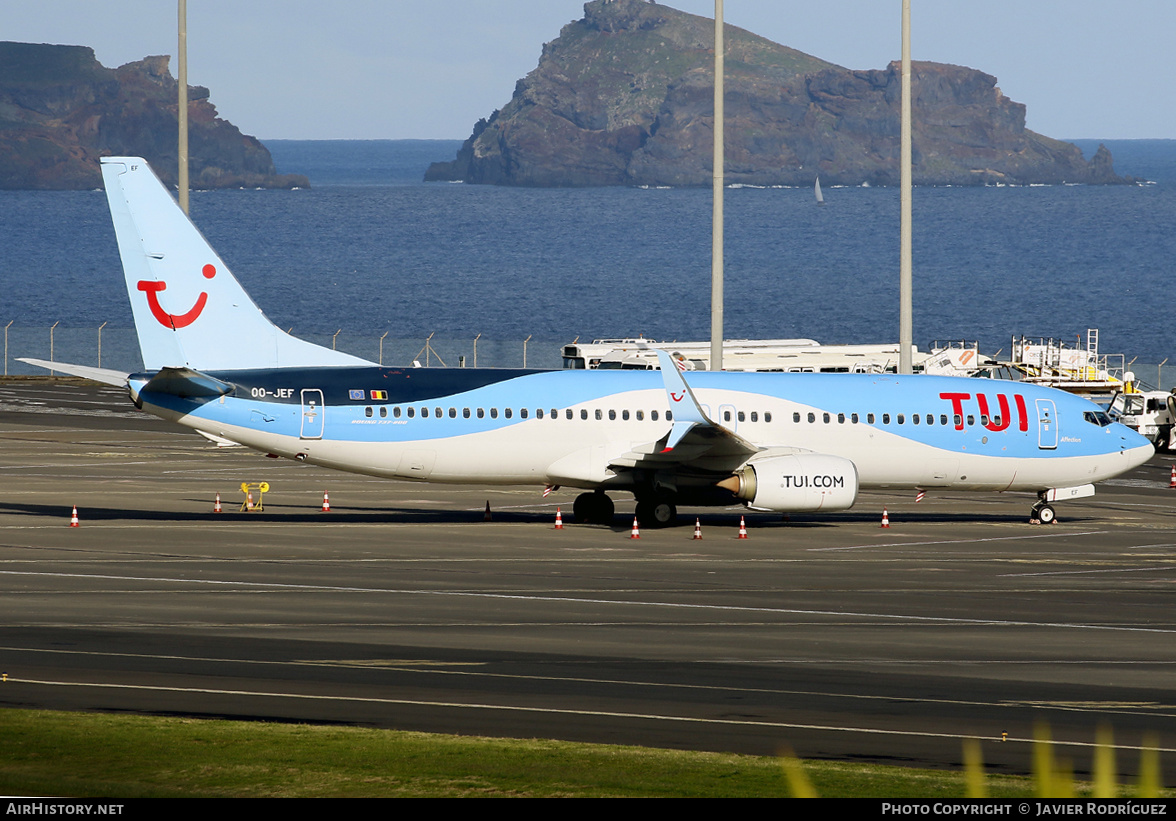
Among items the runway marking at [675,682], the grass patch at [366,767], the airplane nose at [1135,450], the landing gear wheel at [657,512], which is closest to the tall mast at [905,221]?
the airplane nose at [1135,450]

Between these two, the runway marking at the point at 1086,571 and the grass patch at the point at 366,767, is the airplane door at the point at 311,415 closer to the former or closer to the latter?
the runway marking at the point at 1086,571

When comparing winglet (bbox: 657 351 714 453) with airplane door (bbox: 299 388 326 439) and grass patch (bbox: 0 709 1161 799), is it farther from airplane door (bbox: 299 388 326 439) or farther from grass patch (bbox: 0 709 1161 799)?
grass patch (bbox: 0 709 1161 799)

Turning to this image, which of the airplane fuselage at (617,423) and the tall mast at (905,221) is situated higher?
the tall mast at (905,221)

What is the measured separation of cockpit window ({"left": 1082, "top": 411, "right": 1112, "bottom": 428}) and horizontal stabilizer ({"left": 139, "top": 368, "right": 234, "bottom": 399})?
21420 millimetres

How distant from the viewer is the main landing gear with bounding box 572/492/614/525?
38.2 metres

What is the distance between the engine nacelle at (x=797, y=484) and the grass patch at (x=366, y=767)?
20.5 metres

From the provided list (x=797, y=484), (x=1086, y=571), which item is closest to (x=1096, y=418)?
(x=797, y=484)

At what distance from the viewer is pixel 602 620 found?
24.2m

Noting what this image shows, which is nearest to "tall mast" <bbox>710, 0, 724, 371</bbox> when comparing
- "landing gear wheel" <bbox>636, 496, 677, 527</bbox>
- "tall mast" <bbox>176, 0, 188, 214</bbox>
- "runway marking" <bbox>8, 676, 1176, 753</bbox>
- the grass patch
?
"landing gear wheel" <bbox>636, 496, 677, 527</bbox>

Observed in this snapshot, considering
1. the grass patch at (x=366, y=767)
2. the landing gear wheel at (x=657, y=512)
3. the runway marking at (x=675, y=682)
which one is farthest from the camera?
the landing gear wheel at (x=657, y=512)

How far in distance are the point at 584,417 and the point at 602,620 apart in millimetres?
13104

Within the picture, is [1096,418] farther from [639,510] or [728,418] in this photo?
[639,510]

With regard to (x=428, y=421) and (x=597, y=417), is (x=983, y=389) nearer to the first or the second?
(x=597, y=417)

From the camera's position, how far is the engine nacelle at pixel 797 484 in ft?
117
